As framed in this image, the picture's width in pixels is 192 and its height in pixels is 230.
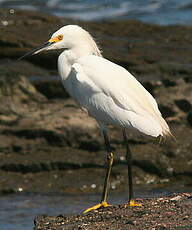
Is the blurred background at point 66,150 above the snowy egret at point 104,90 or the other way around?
the other way around

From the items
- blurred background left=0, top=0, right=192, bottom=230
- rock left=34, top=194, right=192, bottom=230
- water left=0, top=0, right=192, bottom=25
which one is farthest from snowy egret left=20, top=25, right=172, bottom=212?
water left=0, top=0, right=192, bottom=25

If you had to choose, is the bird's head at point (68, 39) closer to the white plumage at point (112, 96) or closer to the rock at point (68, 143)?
the white plumage at point (112, 96)

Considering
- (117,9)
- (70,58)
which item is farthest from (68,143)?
(117,9)

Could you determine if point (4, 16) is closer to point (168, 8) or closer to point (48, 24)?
point (48, 24)

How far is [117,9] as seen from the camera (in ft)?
83.1

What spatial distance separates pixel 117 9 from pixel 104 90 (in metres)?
17.8

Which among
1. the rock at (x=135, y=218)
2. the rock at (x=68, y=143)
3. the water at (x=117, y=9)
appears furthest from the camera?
the water at (x=117, y=9)

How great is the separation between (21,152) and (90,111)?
11.9 feet

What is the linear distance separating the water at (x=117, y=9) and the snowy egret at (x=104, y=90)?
15036 millimetres

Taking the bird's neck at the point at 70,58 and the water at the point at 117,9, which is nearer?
the bird's neck at the point at 70,58

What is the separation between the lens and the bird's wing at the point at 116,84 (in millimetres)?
7613

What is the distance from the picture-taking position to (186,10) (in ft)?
82.2

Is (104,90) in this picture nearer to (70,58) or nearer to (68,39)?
(70,58)

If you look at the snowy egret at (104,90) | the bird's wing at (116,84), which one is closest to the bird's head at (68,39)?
the snowy egret at (104,90)
